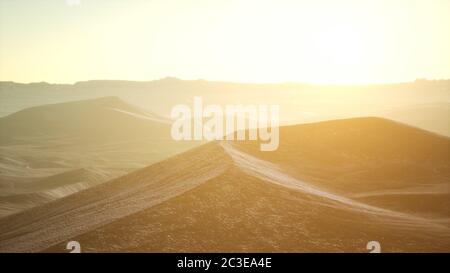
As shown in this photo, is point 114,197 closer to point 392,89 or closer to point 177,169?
point 177,169

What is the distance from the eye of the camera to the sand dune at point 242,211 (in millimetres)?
10820

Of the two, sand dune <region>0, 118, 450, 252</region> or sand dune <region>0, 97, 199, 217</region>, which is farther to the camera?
sand dune <region>0, 97, 199, 217</region>

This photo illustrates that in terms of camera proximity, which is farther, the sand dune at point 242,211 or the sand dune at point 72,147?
the sand dune at point 72,147

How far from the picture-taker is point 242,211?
12203mm

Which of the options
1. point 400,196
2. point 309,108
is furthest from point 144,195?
point 309,108

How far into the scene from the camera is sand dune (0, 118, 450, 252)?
35.5ft

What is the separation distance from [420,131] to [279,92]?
144 meters

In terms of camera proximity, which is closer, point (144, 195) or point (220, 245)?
point (220, 245)

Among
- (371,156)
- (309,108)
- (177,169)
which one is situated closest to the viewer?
(177,169)

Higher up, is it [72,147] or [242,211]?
[72,147]

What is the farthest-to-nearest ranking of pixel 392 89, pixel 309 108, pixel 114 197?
pixel 392 89
pixel 309 108
pixel 114 197

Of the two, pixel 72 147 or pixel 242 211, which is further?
pixel 72 147

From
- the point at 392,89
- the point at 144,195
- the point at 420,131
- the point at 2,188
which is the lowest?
the point at 2,188

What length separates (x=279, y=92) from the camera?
16900cm
